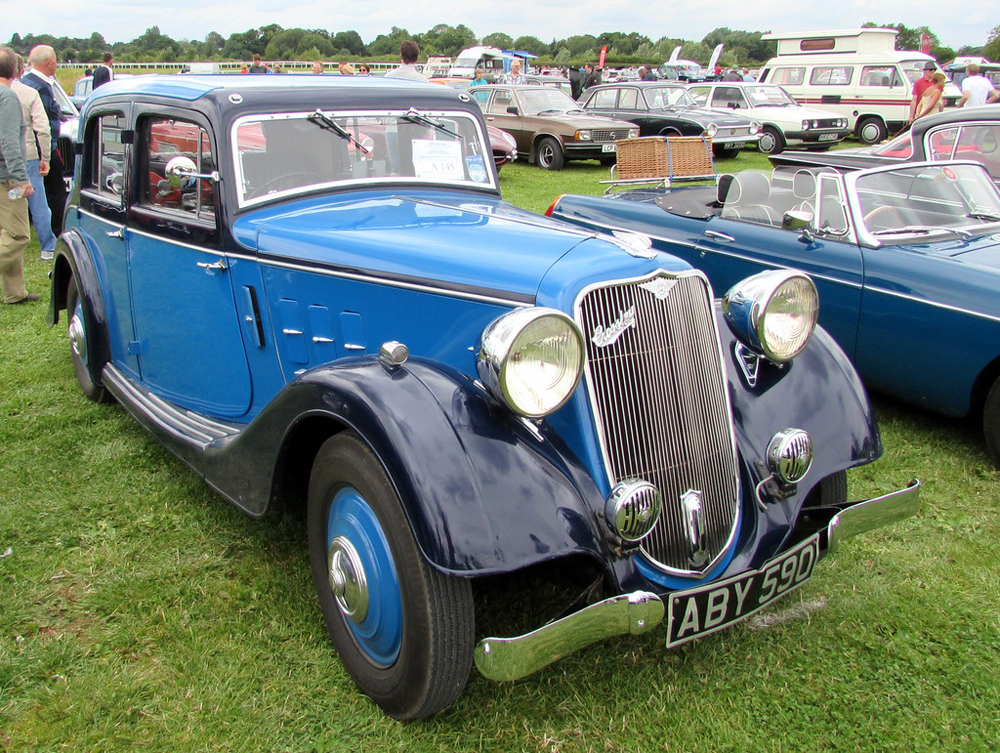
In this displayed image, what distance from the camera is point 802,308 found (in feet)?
8.57

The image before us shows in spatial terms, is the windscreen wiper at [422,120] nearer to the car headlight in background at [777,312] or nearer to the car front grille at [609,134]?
A: the car headlight in background at [777,312]

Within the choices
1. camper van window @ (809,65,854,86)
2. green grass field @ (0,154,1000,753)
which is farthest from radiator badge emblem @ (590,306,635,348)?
camper van window @ (809,65,854,86)

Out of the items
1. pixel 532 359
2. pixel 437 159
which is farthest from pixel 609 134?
pixel 532 359

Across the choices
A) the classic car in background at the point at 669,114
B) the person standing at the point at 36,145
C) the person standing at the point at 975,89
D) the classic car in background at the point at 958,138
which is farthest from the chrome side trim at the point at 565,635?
the classic car in background at the point at 669,114

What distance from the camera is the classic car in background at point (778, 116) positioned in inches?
591

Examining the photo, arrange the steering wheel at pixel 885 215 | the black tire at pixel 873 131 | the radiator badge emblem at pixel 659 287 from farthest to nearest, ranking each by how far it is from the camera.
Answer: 1. the black tire at pixel 873 131
2. the steering wheel at pixel 885 215
3. the radiator badge emblem at pixel 659 287

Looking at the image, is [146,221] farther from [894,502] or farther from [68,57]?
[68,57]

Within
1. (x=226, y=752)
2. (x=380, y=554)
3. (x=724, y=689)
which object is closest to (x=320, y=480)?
(x=380, y=554)

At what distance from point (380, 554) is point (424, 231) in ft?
3.80

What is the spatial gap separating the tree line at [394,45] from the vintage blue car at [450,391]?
52006mm

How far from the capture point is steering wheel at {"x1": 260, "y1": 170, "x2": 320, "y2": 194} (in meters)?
3.10

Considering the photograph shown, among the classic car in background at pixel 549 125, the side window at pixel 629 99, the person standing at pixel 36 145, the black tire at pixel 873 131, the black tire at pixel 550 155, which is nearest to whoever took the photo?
the person standing at pixel 36 145

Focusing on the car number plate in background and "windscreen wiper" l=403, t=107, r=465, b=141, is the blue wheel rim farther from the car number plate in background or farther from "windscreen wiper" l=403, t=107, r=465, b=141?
"windscreen wiper" l=403, t=107, r=465, b=141

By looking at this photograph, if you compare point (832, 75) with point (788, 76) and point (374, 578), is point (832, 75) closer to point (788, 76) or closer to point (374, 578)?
point (788, 76)
